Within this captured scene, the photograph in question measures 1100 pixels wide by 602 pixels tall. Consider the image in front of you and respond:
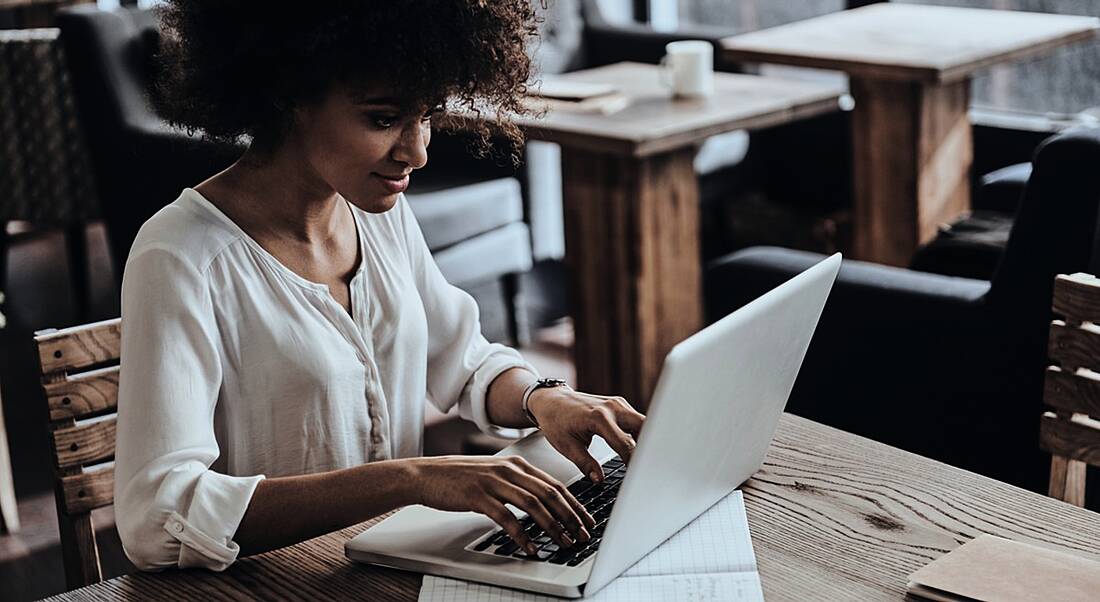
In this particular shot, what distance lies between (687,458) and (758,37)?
92.8 inches

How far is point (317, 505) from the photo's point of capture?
45.6 inches

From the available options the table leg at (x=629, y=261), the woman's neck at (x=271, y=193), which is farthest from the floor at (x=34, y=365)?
the woman's neck at (x=271, y=193)

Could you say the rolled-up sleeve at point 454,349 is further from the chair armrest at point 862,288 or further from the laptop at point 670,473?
the chair armrest at point 862,288

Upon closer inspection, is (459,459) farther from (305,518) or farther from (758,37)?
(758,37)

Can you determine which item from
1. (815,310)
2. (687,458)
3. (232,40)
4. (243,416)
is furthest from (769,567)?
(232,40)

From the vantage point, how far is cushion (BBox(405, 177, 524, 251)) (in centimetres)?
325

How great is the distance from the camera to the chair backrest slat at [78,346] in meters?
1.42

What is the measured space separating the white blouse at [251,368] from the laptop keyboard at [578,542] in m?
0.22

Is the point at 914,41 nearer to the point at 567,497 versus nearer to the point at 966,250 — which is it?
the point at 966,250

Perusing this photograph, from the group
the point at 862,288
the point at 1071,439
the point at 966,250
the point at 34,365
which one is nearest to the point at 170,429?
the point at 1071,439

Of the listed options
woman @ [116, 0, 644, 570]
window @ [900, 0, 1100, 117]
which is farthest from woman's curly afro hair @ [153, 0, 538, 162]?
window @ [900, 0, 1100, 117]

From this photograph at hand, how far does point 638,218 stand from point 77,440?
1.55 m

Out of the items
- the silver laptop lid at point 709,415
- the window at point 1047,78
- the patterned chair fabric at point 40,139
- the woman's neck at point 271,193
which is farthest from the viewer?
the patterned chair fabric at point 40,139

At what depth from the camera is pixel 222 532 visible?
113 cm
